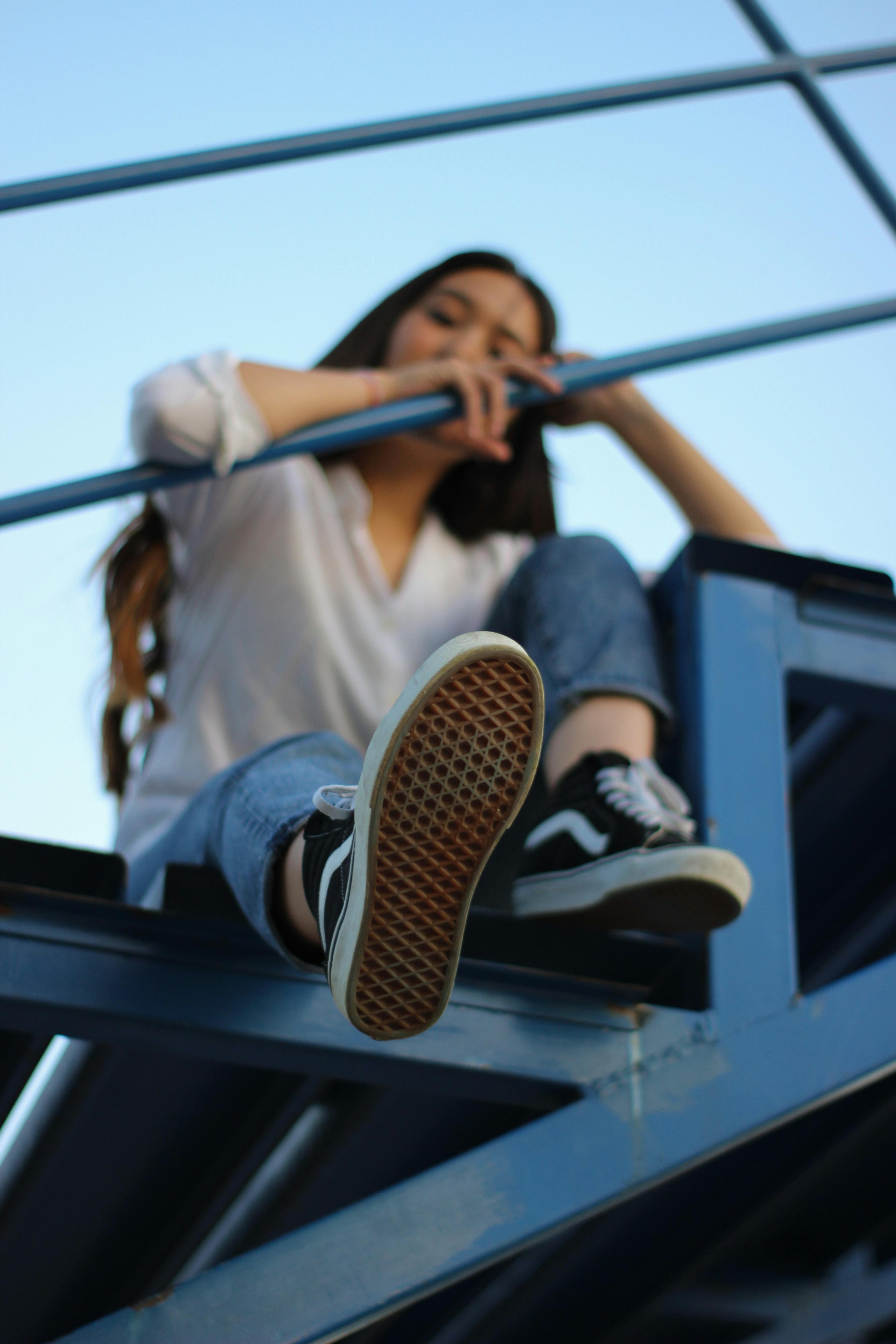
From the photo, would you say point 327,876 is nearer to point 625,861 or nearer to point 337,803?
point 337,803

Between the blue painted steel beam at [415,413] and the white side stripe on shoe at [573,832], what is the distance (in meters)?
0.39

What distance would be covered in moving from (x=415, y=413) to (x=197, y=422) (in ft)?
0.70

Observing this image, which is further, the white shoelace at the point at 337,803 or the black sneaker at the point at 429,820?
the white shoelace at the point at 337,803

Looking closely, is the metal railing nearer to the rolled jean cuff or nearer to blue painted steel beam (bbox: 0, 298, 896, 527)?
blue painted steel beam (bbox: 0, 298, 896, 527)

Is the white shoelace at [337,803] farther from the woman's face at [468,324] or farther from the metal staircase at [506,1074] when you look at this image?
the woman's face at [468,324]

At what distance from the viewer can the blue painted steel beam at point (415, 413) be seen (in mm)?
1046

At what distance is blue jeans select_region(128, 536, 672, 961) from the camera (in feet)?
3.01

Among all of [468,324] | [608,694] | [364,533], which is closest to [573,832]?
[608,694]

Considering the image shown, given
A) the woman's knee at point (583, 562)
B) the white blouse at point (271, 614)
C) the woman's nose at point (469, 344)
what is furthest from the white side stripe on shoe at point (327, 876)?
the woman's nose at point (469, 344)

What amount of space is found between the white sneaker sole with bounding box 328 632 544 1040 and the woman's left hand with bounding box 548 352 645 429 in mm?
943

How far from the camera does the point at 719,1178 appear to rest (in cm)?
131

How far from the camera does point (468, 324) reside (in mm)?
1637

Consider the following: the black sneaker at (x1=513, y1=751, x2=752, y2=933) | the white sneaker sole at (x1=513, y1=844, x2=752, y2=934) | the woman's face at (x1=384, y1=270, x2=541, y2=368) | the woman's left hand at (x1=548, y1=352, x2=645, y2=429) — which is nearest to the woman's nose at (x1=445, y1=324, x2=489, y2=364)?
the woman's face at (x1=384, y1=270, x2=541, y2=368)

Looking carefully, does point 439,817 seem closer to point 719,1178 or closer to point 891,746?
point 719,1178
